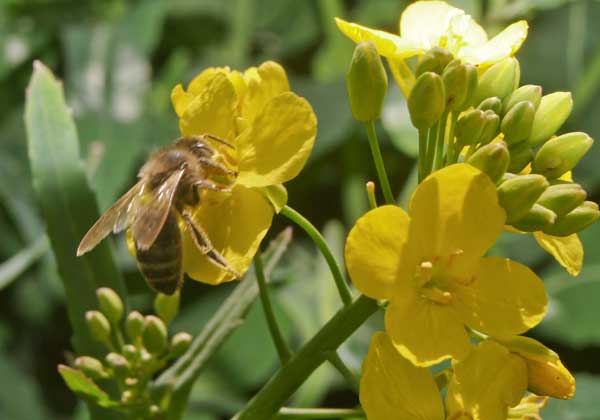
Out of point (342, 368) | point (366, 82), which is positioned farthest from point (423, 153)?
point (342, 368)

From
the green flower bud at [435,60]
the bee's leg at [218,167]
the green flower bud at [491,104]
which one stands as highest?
the green flower bud at [435,60]

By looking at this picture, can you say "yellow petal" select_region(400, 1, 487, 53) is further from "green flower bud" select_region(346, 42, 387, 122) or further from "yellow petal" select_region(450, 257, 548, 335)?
"yellow petal" select_region(450, 257, 548, 335)

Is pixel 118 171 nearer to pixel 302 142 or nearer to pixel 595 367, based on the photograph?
pixel 302 142

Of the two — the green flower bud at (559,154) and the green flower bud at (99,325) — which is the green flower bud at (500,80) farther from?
the green flower bud at (99,325)

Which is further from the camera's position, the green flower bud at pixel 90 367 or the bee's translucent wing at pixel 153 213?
the green flower bud at pixel 90 367

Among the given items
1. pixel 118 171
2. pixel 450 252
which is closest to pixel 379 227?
pixel 450 252

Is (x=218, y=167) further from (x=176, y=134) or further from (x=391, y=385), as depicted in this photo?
(x=176, y=134)

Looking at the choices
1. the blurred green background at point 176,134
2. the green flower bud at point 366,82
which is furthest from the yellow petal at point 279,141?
the blurred green background at point 176,134
